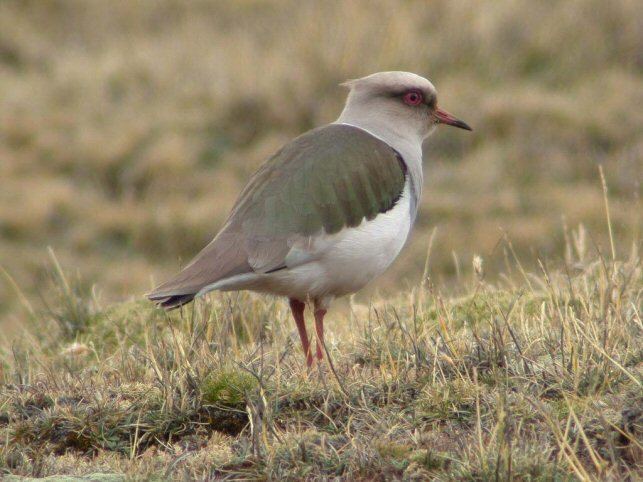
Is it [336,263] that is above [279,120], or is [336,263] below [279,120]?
above

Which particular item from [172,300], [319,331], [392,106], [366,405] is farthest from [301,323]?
[392,106]

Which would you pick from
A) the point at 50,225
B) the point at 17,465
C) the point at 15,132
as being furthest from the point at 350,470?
the point at 15,132

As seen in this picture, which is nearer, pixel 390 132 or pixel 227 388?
pixel 227 388

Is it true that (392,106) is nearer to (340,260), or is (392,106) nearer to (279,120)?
(340,260)

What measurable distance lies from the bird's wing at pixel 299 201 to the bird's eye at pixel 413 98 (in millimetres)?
487

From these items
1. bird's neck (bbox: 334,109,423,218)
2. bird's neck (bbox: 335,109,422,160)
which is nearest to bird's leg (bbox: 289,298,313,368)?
bird's neck (bbox: 334,109,423,218)

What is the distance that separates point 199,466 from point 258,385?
54cm

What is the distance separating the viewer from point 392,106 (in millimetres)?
5219

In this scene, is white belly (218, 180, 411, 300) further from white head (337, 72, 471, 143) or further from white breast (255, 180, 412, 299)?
white head (337, 72, 471, 143)

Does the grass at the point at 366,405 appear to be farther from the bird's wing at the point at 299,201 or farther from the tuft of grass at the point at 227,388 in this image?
the bird's wing at the point at 299,201

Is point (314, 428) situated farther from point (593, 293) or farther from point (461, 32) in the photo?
point (461, 32)

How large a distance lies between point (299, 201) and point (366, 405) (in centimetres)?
106

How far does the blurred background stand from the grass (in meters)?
4.21

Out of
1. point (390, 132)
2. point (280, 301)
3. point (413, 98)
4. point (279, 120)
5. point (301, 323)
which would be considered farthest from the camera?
point (279, 120)
